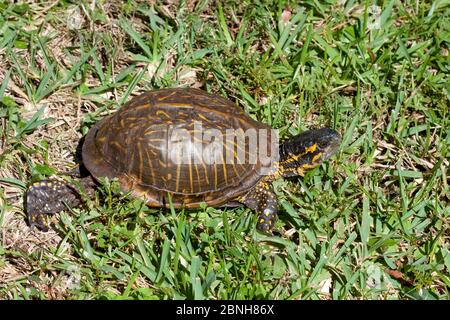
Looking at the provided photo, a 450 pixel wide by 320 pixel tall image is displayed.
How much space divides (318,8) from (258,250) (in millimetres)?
2275

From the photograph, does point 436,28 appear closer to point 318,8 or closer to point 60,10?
point 318,8

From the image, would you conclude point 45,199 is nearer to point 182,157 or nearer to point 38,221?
point 38,221

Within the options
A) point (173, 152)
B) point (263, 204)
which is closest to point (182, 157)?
point (173, 152)

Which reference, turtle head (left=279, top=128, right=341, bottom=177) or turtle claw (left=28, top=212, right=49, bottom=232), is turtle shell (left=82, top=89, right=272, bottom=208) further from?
turtle claw (left=28, top=212, right=49, bottom=232)

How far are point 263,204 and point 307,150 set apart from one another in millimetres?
472

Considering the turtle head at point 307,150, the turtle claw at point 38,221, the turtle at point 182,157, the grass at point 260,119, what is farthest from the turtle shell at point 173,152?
the turtle claw at point 38,221

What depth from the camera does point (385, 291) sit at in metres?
3.76

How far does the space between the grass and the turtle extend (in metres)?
0.12

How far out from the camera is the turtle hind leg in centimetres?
390

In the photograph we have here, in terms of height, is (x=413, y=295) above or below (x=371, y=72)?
below

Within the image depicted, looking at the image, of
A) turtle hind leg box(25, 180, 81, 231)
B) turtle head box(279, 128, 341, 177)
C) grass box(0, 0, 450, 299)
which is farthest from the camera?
turtle head box(279, 128, 341, 177)

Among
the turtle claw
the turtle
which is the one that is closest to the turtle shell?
the turtle

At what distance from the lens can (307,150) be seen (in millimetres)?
4059
